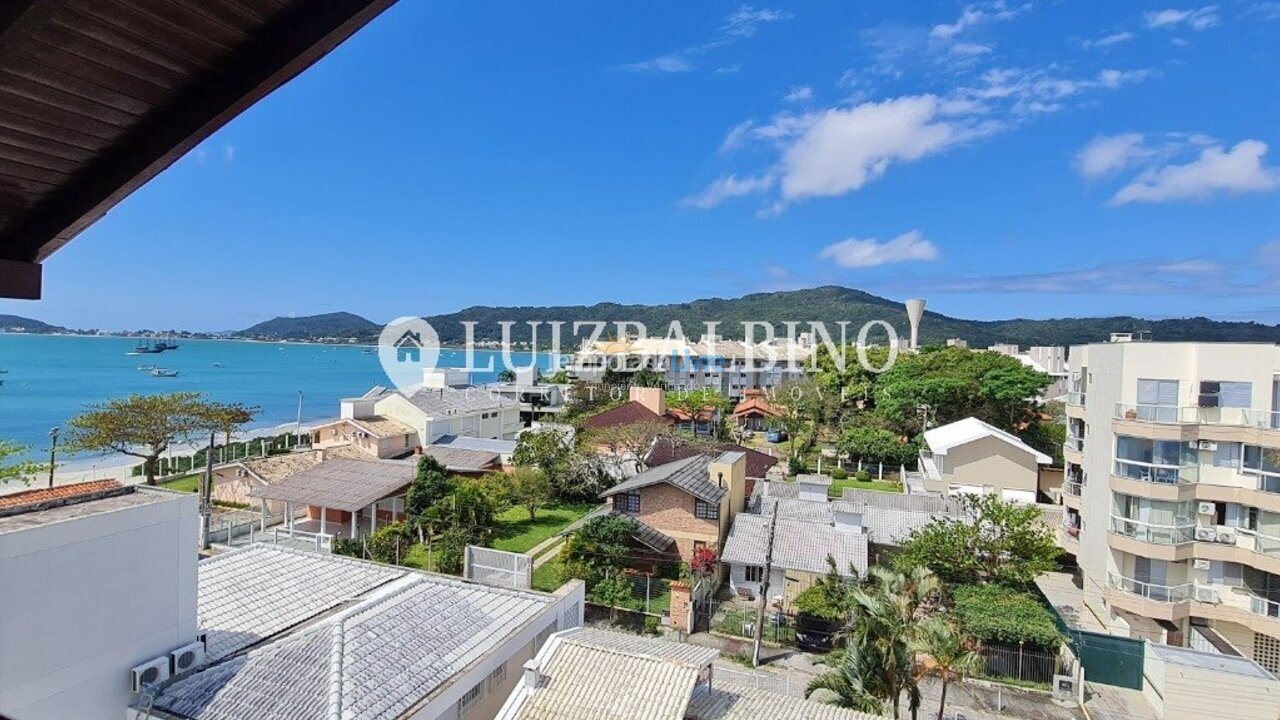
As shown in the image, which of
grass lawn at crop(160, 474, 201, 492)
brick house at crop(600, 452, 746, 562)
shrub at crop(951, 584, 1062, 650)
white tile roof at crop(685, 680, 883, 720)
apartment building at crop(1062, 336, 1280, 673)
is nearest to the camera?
white tile roof at crop(685, 680, 883, 720)

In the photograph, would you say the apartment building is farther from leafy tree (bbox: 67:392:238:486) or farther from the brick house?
leafy tree (bbox: 67:392:238:486)

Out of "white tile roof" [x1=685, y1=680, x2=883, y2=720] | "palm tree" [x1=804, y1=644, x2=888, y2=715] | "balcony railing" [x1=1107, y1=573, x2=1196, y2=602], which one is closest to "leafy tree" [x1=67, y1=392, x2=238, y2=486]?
"white tile roof" [x1=685, y1=680, x2=883, y2=720]

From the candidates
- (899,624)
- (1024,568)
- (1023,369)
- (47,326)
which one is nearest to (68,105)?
(899,624)

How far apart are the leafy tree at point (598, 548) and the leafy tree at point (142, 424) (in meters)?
Answer: 18.9

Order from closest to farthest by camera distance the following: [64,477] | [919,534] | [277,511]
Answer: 1. [919,534]
2. [277,511]
3. [64,477]

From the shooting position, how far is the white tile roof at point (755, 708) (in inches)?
296

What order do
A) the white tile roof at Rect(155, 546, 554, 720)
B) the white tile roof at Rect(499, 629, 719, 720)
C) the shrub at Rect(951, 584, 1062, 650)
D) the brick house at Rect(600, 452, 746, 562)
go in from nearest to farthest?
the white tile roof at Rect(155, 546, 554, 720) → the white tile roof at Rect(499, 629, 719, 720) → the shrub at Rect(951, 584, 1062, 650) → the brick house at Rect(600, 452, 746, 562)

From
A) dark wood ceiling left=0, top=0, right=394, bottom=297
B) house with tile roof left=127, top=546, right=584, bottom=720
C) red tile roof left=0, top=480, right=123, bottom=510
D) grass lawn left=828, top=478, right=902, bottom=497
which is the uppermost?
dark wood ceiling left=0, top=0, right=394, bottom=297

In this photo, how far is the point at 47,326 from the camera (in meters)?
198

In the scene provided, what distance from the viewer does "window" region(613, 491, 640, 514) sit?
53.2 ft

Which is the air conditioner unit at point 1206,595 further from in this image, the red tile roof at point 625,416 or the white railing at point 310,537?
the red tile roof at point 625,416

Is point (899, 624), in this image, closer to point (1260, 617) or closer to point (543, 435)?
point (1260, 617)

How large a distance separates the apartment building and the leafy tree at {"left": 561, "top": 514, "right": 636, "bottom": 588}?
10.5 m

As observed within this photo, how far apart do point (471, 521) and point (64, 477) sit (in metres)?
26.8
